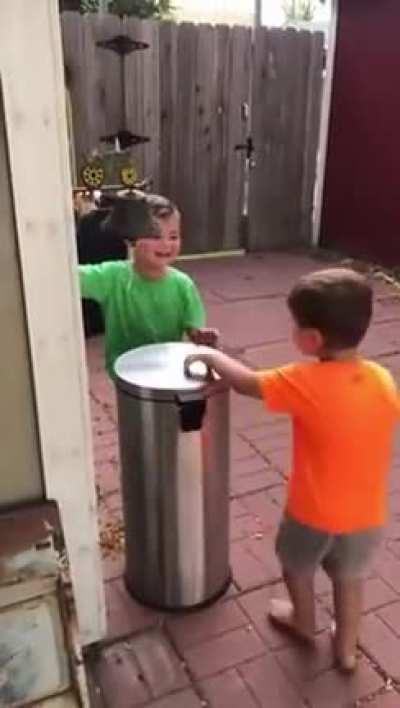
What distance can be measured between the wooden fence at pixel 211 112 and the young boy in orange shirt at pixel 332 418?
423 cm

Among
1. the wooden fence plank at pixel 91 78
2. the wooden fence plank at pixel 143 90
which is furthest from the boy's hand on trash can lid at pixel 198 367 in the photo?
the wooden fence plank at pixel 143 90

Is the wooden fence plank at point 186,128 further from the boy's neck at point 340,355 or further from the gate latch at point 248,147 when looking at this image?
the boy's neck at point 340,355

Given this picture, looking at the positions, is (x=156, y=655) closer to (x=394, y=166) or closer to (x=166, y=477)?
(x=166, y=477)

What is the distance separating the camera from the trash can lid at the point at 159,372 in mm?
1775

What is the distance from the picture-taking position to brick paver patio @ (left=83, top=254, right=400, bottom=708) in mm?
1825

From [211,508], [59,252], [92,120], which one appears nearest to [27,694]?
[211,508]

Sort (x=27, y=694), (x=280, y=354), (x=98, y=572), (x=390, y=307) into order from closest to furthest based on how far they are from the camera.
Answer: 1. (x=27, y=694)
2. (x=98, y=572)
3. (x=280, y=354)
4. (x=390, y=307)

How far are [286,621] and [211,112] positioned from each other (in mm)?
4856

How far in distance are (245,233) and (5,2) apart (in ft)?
17.6

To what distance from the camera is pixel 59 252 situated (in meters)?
1.47

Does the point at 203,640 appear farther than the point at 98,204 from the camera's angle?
No

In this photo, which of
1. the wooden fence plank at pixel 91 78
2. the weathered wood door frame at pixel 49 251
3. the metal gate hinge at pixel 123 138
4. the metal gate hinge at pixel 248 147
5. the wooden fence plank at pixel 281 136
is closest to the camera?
the weathered wood door frame at pixel 49 251

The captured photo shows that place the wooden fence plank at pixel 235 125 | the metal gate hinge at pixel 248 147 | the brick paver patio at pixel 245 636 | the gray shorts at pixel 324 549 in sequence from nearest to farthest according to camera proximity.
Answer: the gray shorts at pixel 324 549 → the brick paver patio at pixel 245 636 → the wooden fence plank at pixel 235 125 → the metal gate hinge at pixel 248 147

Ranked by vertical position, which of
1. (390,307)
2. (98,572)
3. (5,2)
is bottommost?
(390,307)
